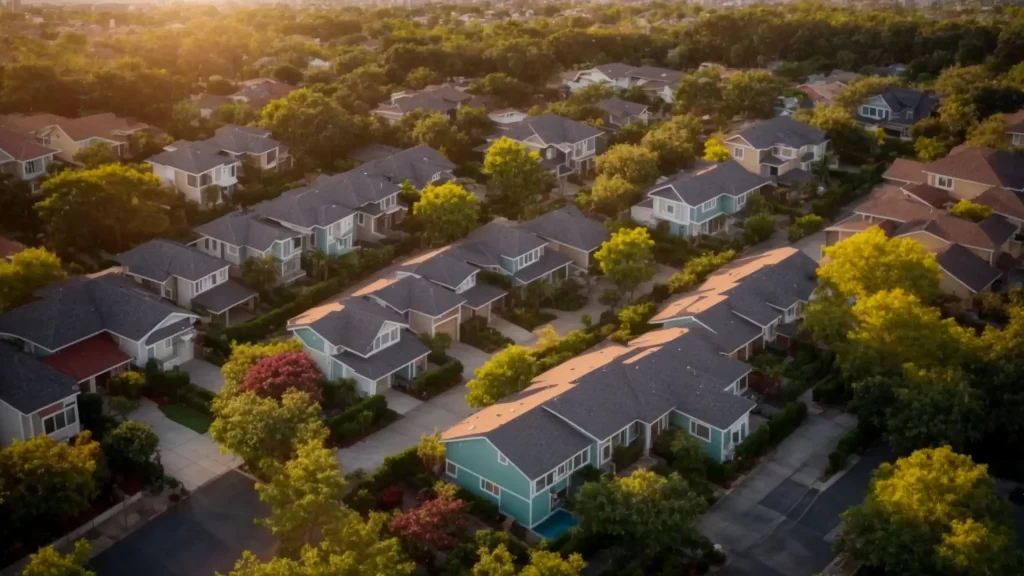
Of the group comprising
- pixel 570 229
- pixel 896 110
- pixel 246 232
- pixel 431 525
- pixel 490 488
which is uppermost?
pixel 246 232

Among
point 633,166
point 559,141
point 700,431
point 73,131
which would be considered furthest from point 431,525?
point 73,131

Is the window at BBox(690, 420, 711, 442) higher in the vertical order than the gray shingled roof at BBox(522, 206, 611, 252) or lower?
lower

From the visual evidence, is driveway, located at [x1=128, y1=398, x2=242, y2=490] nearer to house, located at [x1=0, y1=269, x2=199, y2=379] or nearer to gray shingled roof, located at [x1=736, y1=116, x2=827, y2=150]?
house, located at [x1=0, y1=269, x2=199, y2=379]

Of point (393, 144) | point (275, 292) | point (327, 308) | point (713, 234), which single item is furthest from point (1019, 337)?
point (393, 144)

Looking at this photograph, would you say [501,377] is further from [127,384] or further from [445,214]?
[445,214]

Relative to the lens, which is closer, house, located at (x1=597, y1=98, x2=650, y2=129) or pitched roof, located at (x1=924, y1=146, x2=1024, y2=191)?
pitched roof, located at (x1=924, y1=146, x2=1024, y2=191)

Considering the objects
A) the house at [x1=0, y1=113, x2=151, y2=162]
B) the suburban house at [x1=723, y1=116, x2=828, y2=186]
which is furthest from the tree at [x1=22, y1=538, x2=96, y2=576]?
the suburban house at [x1=723, y1=116, x2=828, y2=186]

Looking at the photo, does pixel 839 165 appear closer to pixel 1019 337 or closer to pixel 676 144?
pixel 676 144
